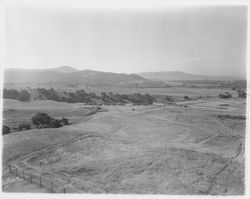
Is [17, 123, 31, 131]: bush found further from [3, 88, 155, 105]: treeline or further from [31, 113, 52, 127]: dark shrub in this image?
[3, 88, 155, 105]: treeline

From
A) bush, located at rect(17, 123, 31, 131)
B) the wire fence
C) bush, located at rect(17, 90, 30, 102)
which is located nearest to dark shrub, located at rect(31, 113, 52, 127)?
bush, located at rect(17, 123, 31, 131)

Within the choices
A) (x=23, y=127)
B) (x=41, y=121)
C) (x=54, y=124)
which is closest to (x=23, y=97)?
(x=41, y=121)

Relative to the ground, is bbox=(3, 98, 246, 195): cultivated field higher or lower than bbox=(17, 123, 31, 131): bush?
lower

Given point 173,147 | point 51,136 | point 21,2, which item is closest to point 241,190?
point 173,147

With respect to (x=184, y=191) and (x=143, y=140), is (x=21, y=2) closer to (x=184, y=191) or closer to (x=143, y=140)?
(x=143, y=140)

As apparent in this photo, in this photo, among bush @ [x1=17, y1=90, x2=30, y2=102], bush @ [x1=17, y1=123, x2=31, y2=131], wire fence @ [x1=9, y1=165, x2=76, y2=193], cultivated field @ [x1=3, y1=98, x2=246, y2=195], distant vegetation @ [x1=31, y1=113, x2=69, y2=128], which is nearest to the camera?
wire fence @ [x1=9, y1=165, x2=76, y2=193]

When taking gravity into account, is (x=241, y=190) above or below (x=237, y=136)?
below

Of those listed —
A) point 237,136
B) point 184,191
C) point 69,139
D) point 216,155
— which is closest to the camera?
point 184,191
